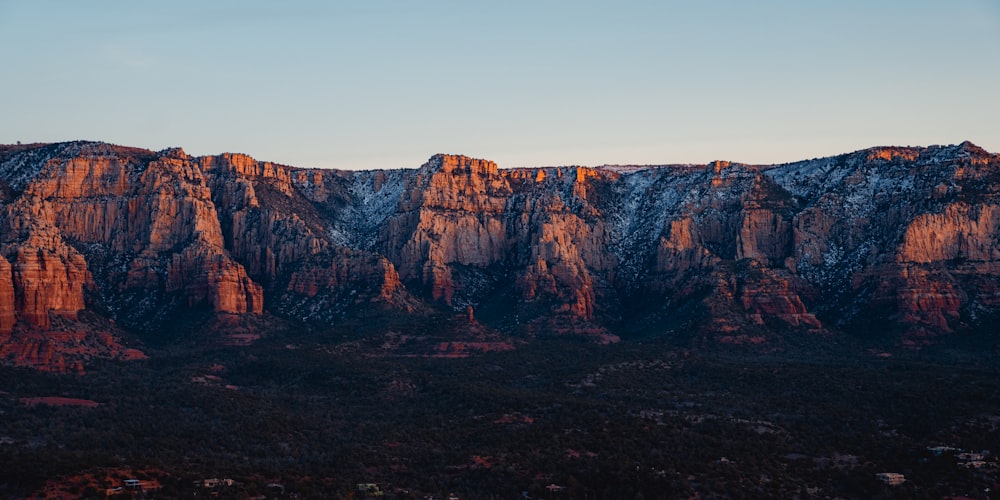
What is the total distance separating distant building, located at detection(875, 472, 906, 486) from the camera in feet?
368

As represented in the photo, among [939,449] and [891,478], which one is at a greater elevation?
[939,449]

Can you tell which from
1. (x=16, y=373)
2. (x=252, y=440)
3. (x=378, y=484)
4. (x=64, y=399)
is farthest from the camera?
(x=16, y=373)

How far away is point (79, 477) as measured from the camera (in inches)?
3959

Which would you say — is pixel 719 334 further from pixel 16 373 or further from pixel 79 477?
pixel 79 477

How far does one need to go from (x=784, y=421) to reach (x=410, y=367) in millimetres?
52815

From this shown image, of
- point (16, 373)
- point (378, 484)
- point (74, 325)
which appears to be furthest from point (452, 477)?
point (74, 325)

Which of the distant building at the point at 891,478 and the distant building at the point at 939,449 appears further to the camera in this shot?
the distant building at the point at 939,449

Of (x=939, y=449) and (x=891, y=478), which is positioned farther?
(x=939, y=449)

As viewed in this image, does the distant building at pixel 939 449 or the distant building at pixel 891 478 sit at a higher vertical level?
the distant building at pixel 939 449

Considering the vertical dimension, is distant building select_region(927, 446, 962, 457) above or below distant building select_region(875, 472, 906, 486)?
above

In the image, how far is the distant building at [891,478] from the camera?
4420 inches

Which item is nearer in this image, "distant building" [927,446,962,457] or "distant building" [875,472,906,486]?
"distant building" [875,472,906,486]

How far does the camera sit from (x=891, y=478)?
4444 inches

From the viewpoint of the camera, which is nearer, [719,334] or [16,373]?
[16,373]
